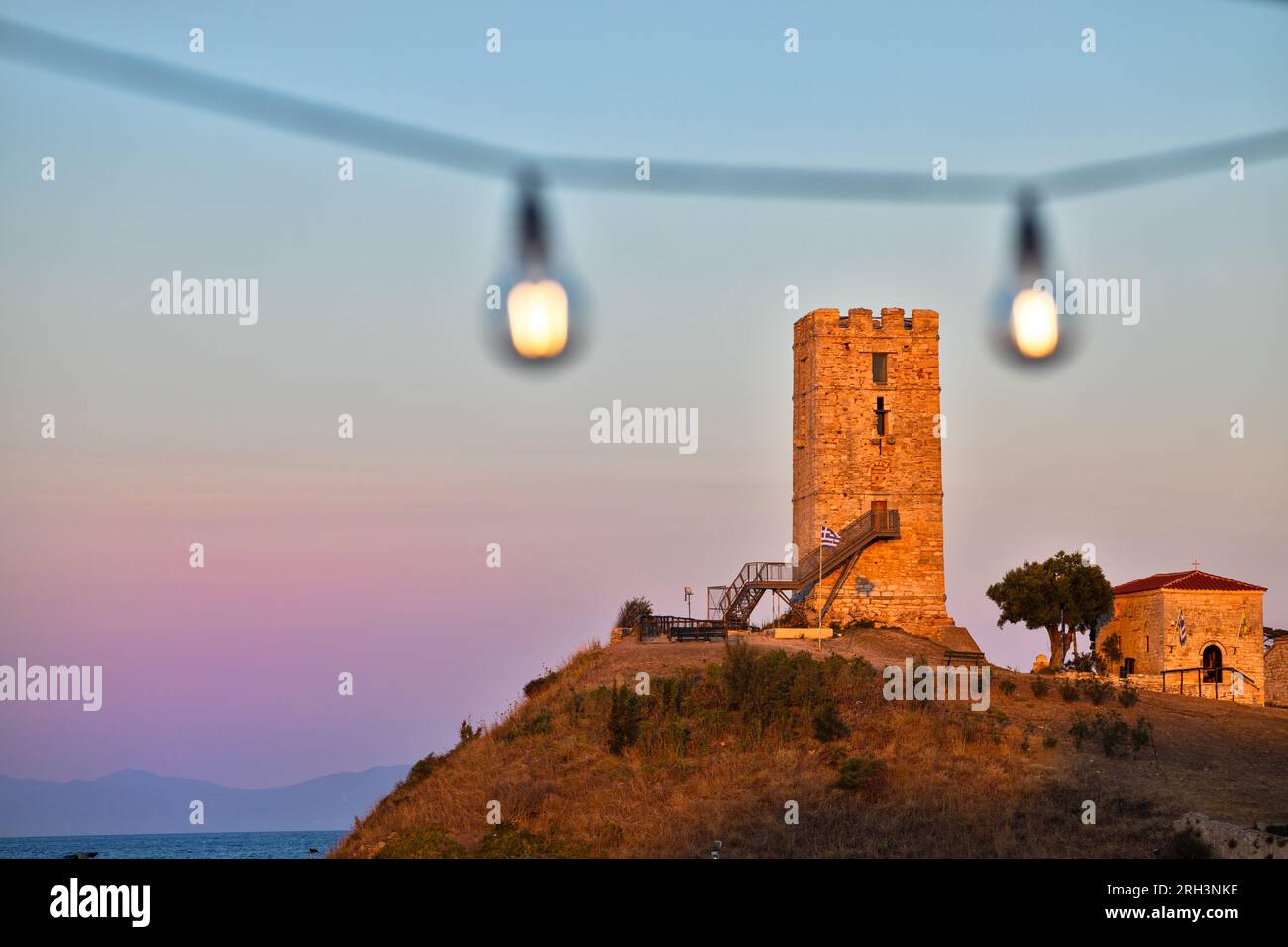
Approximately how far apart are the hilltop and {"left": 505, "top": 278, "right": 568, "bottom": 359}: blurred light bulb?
63.7 ft

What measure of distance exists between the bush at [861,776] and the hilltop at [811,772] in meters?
0.05

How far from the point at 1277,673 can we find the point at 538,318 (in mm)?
57043

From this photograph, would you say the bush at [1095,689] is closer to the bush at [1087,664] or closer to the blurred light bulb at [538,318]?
the bush at [1087,664]

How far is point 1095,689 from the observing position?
40594 millimetres

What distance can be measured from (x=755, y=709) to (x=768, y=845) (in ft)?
24.7

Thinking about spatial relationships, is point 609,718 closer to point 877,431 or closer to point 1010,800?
point 1010,800

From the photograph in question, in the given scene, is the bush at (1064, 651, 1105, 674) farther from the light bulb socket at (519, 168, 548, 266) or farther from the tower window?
the light bulb socket at (519, 168, 548, 266)

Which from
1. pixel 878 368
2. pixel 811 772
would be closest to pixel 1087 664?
pixel 878 368

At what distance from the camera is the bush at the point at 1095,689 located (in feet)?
131

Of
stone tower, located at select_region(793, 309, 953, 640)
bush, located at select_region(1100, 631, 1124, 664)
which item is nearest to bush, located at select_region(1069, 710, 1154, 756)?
stone tower, located at select_region(793, 309, 953, 640)

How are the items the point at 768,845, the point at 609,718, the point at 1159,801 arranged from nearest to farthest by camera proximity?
1. the point at 768,845
2. the point at 1159,801
3. the point at 609,718

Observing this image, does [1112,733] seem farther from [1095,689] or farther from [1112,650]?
[1112,650]

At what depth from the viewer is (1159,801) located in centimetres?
3000
